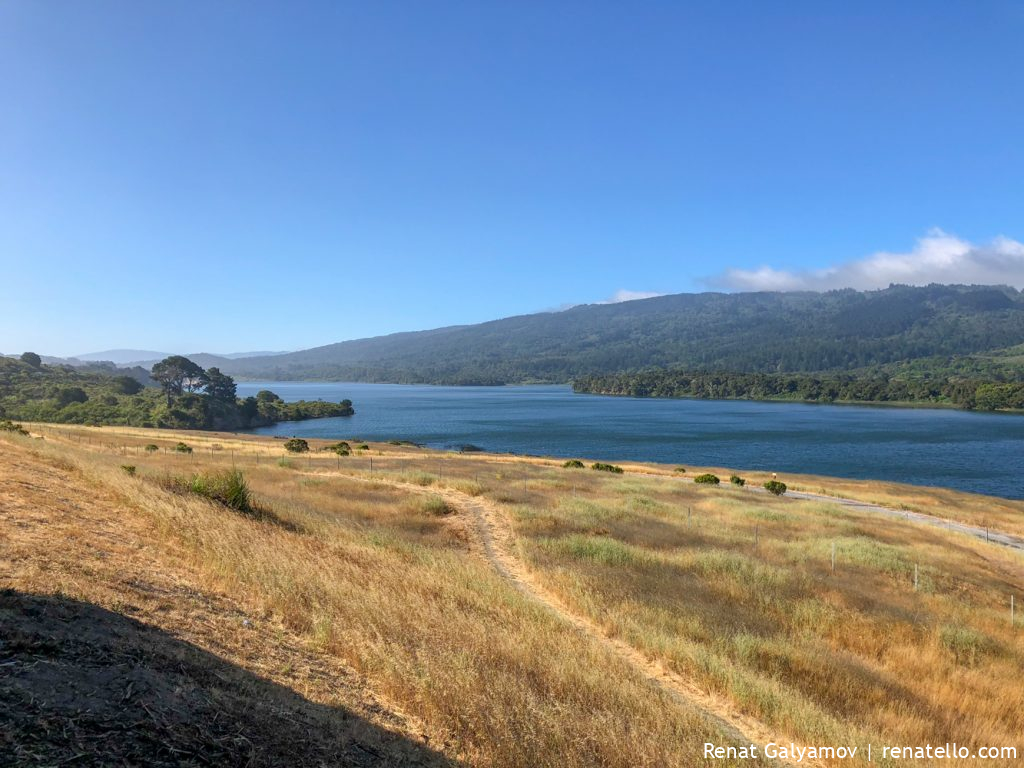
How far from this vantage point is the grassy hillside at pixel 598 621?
7.21 metres

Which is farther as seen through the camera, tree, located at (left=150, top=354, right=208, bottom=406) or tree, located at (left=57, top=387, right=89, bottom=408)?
tree, located at (left=150, top=354, right=208, bottom=406)

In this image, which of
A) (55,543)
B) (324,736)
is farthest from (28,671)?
(55,543)

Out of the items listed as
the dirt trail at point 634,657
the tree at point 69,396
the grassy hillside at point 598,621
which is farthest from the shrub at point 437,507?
the tree at point 69,396

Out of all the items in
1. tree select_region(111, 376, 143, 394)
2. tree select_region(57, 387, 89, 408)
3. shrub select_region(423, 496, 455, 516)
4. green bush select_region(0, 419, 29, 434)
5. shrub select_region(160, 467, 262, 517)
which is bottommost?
shrub select_region(423, 496, 455, 516)

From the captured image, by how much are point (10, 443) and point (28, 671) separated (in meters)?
21.5

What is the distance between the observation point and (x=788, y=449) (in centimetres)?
9606

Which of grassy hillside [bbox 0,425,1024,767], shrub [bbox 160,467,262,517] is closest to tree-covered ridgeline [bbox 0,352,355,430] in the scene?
shrub [bbox 160,467,262,517]

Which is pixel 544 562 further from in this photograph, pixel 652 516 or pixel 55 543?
pixel 652 516

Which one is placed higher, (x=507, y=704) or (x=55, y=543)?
(x=55, y=543)

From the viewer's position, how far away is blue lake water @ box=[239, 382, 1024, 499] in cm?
8000

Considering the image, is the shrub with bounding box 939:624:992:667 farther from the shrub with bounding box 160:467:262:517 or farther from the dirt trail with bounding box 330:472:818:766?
the shrub with bounding box 160:467:262:517

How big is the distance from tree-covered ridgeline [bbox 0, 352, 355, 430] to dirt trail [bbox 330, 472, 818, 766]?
11692 centimetres

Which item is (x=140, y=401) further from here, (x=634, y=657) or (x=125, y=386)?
(x=634, y=657)

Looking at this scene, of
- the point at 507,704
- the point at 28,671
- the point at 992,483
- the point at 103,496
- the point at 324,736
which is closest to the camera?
the point at 28,671
